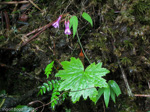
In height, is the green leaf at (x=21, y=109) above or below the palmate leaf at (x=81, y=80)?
below

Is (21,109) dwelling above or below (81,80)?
below

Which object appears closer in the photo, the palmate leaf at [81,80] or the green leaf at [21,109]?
the palmate leaf at [81,80]

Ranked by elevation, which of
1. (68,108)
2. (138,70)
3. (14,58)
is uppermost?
(14,58)

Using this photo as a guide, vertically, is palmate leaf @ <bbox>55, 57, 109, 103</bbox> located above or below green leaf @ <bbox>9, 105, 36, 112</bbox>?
above

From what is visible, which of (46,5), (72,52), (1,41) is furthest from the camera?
(46,5)

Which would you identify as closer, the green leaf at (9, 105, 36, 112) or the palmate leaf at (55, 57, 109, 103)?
the palmate leaf at (55, 57, 109, 103)

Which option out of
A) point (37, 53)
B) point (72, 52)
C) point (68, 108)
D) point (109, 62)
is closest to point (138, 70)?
point (109, 62)

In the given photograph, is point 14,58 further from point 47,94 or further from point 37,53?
point 47,94

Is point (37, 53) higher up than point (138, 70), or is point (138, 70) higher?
point (37, 53)
